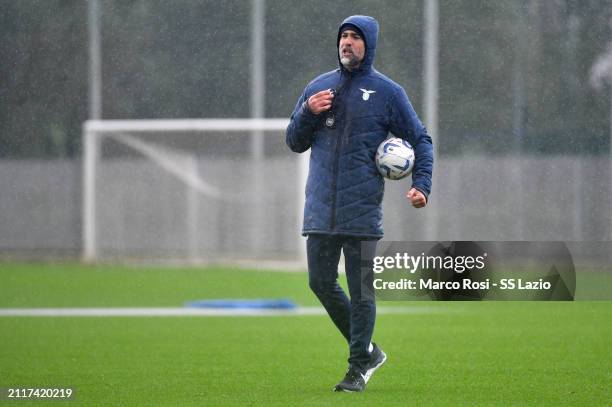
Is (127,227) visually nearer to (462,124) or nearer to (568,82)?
(462,124)

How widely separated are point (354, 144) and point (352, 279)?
65cm

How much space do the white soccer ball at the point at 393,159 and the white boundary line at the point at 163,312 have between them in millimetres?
5197

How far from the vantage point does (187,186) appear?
1859 centimetres

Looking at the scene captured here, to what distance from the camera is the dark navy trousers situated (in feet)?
21.0

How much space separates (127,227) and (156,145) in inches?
48.3

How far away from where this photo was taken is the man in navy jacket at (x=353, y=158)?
20.8 ft

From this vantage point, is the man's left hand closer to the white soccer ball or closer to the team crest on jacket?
the white soccer ball

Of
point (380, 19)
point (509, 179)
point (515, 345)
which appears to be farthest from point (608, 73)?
point (515, 345)

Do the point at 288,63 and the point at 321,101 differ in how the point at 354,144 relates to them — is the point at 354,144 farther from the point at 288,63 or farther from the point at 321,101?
the point at 288,63

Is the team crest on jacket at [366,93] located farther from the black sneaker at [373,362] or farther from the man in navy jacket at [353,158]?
the black sneaker at [373,362]

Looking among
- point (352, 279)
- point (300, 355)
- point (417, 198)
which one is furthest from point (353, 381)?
point (300, 355)

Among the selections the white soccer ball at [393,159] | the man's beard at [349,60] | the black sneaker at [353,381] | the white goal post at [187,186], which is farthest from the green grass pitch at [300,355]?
the white goal post at [187,186]

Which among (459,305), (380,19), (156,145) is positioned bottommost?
(459,305)

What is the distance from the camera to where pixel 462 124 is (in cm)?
1922
